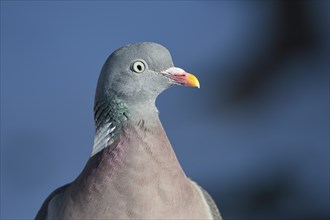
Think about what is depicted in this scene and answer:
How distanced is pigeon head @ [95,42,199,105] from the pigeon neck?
0.05ft

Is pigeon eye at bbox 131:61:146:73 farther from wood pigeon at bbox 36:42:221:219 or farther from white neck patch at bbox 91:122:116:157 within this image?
white neck patch at bbox 91:122:116:157

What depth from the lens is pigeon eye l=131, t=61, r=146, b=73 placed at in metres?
1.79

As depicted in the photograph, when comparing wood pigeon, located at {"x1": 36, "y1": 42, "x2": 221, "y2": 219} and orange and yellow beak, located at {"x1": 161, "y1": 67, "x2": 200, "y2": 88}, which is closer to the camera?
wood pigeon, located at {"x1": 36, "y1": 42, "x2": 221, "y2": 219}

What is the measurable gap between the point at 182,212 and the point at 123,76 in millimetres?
446

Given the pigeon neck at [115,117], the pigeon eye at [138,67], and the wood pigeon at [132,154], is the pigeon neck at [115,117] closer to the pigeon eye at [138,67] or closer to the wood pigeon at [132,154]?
the wood pigeon at [132,154]

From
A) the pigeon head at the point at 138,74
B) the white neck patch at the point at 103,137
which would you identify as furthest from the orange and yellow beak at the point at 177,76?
the white neck patch at the point at 103,137

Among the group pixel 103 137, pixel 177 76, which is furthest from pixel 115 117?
pixel 177 76

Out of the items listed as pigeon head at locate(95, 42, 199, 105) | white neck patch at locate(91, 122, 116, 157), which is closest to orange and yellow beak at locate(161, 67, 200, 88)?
pigeon head at locate(95, 42, 199, 105)

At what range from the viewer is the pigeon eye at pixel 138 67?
179 centimetres

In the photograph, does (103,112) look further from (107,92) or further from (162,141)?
(162,141)

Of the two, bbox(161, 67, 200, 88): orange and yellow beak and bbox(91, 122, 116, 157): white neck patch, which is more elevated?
bbox(161, 67, 200, 88): orange and yellow beak

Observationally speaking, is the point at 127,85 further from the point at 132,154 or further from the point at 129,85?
the point at 132,154

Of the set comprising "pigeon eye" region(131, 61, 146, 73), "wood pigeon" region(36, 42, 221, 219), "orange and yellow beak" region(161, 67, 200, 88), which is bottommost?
"wood pigeon" region(36, 42, 221, 219)

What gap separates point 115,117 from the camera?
5.89ft
